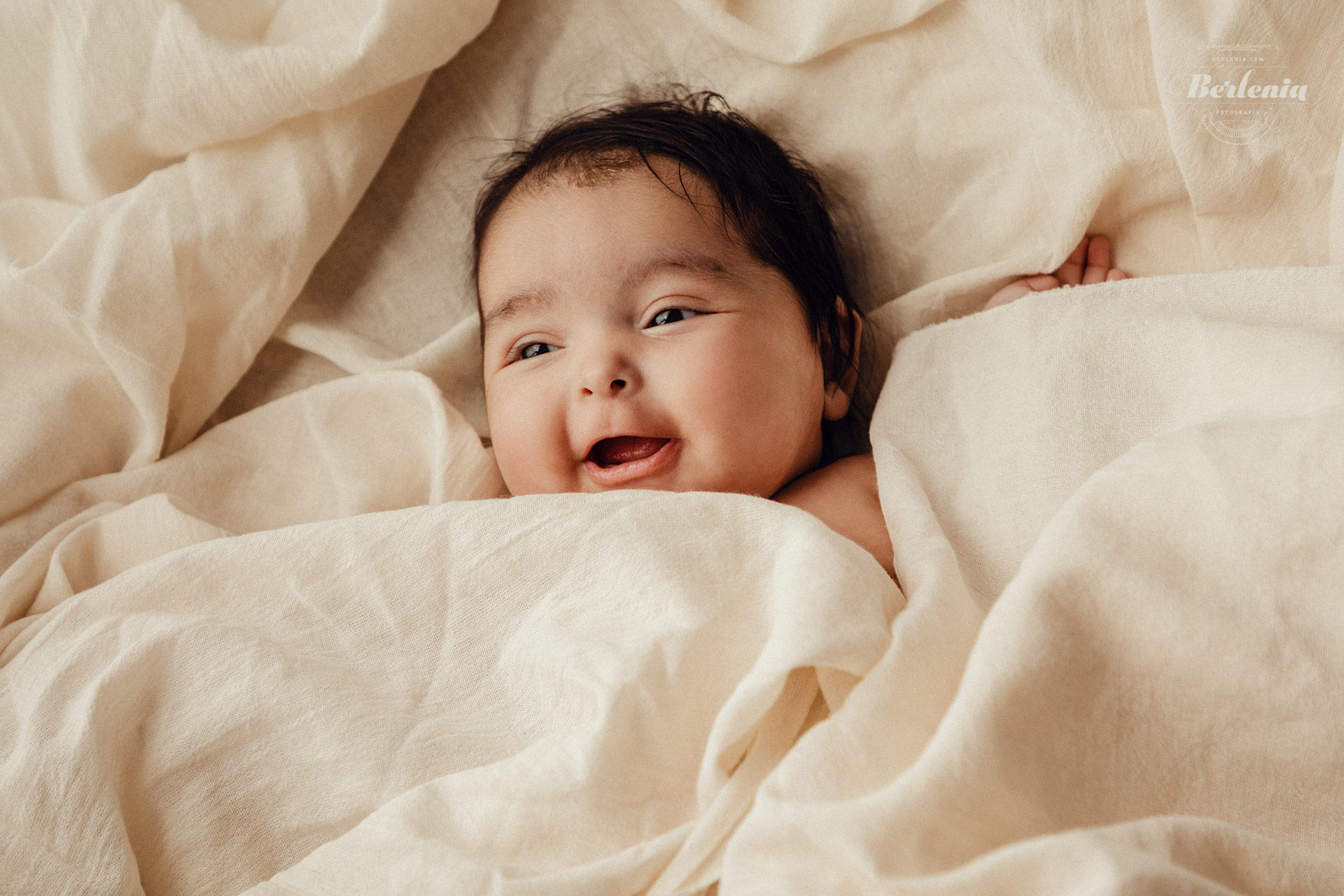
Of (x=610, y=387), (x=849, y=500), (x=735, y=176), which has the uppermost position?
(x=735, y=176)

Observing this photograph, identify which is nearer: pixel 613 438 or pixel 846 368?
pixel 613 438

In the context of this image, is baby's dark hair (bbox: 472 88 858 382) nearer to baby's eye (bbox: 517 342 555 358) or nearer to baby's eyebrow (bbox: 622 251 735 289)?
baby's eyebrow (bbox: 622 251 735 289)

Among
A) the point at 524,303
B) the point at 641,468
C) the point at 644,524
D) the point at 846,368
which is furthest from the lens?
the point at 846,368

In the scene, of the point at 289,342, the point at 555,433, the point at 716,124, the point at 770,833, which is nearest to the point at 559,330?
the point at 555,433

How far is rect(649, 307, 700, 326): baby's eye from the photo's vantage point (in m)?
1.09

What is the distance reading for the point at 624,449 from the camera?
1.08 metres

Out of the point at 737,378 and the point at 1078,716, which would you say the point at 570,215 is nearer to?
the point at 737,378

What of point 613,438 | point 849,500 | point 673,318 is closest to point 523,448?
point 613,438

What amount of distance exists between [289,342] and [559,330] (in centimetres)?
45

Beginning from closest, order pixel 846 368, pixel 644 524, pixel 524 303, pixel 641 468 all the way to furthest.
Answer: pixel 644 524, pixel 641 468, pixel 524 303, pixel 846 368

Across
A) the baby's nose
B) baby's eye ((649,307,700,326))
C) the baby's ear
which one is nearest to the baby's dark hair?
the baby's ear

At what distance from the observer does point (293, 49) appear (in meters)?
1.18

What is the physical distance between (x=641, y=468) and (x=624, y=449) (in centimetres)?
6

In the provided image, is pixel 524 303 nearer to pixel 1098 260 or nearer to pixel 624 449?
pixel 624 449
